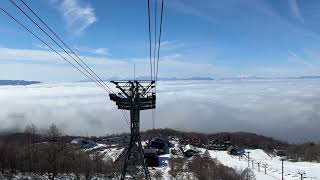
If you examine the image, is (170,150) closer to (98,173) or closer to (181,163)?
(181,163)

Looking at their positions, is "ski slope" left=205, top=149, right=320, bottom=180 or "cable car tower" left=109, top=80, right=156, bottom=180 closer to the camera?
"cable car tower" left=109, top=80, right=156, bottom=180

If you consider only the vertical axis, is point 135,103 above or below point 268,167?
above

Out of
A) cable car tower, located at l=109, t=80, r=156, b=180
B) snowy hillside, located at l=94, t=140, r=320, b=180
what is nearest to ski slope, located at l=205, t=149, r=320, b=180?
snowy hillside, located at l=94, t=140, r=320, b=180

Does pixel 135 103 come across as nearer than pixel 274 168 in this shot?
Yes

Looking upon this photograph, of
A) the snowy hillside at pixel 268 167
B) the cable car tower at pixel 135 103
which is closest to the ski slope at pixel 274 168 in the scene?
the snowy hillside at pixel 268 167

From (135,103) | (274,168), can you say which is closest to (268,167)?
(274,168)

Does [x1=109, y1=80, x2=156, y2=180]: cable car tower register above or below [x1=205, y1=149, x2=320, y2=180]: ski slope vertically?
above

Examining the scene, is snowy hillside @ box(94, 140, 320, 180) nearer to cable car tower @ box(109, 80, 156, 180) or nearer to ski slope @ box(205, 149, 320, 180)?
ski slope @ box(205, 149, 320, 180)

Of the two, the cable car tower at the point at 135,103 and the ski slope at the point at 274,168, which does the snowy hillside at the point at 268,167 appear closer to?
the ski slope at the point at 274,168

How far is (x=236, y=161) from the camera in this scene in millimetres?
97062

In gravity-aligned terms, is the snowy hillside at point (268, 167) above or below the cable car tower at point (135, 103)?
below

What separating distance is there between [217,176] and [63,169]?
1024 inches

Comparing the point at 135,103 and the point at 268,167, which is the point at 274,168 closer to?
the point at 268,167

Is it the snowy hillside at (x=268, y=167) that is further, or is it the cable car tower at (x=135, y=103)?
the snowy hillside at (x=268, y=167)
